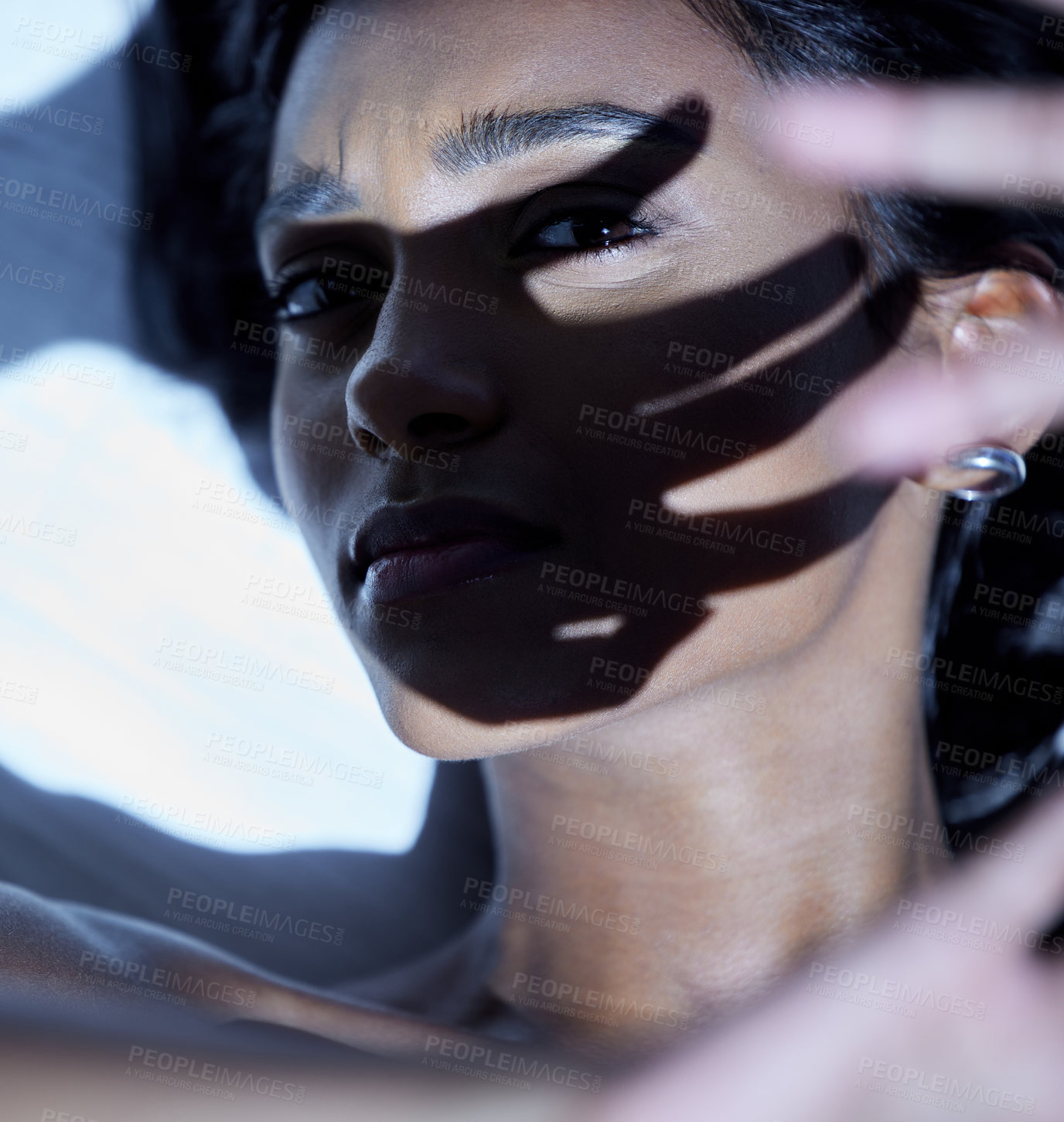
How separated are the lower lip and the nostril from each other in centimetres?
8

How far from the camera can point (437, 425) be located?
0.74 m

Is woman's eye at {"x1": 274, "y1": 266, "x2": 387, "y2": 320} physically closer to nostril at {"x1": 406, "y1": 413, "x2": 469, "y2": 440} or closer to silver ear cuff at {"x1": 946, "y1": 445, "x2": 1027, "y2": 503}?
nostril at {"x1": 406, "y1": 413, "x2": 469, "y2": 440}

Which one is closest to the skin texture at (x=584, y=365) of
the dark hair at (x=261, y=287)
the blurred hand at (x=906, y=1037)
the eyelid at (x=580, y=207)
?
the eyelid at (x=580, y=207)

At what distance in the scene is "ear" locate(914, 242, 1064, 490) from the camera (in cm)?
87

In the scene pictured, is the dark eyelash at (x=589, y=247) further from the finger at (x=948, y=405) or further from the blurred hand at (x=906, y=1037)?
the blurred hand at (x=906, y=1037)

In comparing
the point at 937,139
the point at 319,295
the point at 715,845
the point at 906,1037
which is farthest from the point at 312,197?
the point at 906,1037

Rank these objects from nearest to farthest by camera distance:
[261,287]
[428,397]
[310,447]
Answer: [428,397] → [310,447] → [261,287]

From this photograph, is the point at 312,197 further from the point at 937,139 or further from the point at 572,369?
the point at 937,139

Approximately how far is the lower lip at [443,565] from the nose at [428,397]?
0.08 metres

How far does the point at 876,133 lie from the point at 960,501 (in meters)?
0.37

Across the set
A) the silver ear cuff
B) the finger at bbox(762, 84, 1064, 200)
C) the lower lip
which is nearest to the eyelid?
the finger at bbox(762, 84, 1064, 200)

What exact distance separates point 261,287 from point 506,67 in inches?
18.1

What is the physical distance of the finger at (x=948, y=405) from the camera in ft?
2.72

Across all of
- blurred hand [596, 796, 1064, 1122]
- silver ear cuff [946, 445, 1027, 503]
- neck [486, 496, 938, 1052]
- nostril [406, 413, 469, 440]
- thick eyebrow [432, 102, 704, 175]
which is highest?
thick eyebrow [432, 102, 704, 175]
